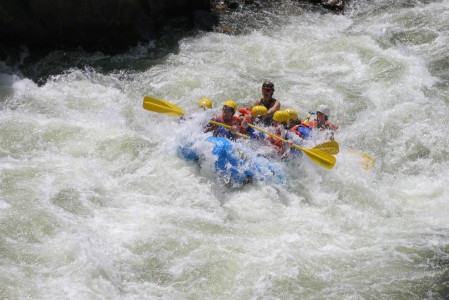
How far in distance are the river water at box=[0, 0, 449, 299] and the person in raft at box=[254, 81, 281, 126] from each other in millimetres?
775

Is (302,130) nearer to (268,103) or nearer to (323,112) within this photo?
(323,112)

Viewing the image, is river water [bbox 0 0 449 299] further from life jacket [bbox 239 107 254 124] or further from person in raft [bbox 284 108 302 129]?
life jacket [bbox 239 107 254 124]

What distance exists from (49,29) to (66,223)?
4967mm

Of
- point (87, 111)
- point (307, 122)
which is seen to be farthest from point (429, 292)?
point (87, 111)

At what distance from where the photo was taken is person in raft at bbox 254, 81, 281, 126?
802 cm

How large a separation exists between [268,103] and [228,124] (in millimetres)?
953

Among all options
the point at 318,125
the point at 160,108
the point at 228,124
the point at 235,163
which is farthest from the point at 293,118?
the point at 160,108

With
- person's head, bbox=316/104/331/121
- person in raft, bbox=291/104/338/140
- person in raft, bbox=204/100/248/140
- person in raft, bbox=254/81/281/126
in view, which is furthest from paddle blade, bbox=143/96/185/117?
person's head, bbox=316/104/331/121

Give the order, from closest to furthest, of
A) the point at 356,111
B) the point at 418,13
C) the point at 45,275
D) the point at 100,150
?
the point at 45,275
the point at 100,150
the point at 356,111
the point at 418,13

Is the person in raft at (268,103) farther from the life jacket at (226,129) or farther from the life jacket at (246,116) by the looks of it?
the life jacket at (226,129)

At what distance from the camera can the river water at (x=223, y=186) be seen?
5.51m

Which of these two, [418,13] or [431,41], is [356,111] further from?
[418,13]

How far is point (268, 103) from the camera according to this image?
8336 mm

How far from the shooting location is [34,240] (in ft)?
18.9
